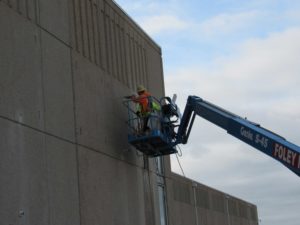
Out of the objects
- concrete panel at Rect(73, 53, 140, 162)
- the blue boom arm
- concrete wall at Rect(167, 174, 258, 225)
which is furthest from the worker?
concrete wall at Rect(167, 174, 258, 225)

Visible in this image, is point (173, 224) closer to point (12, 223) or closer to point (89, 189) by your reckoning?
point (89, 189)

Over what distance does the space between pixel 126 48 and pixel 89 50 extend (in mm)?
3027

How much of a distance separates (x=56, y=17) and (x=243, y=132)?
17.6 feet

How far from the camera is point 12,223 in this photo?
1189 cm

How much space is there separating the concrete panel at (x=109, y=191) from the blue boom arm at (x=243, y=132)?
6.33 ft

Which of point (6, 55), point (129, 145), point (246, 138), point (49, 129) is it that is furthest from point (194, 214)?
point (6, 55)

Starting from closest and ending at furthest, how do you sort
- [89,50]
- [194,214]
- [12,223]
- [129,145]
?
[12,223], [89,50], [129,145], [194,214]

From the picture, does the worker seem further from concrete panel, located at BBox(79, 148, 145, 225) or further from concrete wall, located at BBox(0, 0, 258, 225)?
concrete panel, located at BBox(79, 148, 145, 225)

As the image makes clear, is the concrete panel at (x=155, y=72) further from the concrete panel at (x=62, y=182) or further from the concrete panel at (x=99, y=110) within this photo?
the concrete panel at (x=62, y=182)

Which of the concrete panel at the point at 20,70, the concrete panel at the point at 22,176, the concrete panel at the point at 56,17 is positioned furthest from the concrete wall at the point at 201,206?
the concrete panel at the point at 20,70

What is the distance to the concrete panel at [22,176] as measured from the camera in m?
11.9

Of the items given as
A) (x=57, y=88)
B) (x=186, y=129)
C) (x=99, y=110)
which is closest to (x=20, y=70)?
(x=57, y=88)

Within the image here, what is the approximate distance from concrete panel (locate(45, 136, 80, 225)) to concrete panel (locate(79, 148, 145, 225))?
38 centimetres

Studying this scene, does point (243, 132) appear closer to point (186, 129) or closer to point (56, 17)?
point (186, 129)
